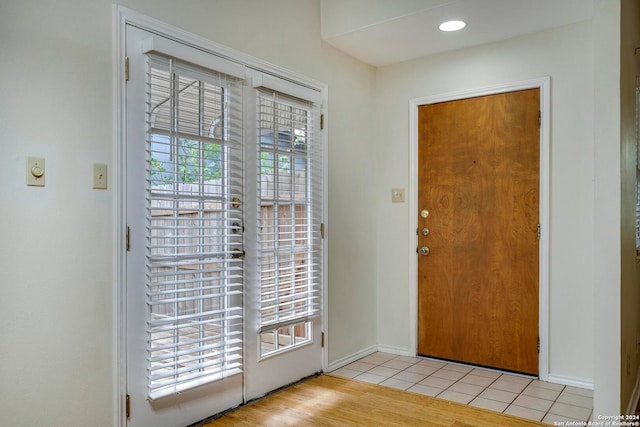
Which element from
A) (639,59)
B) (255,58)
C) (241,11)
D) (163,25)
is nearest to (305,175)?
(255,58)

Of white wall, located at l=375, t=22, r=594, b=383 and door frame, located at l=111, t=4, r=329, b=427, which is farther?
white wall, located at l=375, t=22, r=594, b=383

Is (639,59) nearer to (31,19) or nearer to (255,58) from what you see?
(255,58)

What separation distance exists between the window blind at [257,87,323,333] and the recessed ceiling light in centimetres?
99

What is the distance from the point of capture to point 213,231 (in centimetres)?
269

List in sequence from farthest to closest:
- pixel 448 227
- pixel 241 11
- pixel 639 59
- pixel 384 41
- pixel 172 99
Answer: pixel 448 227
pixel 384 41
pixel 639 59
pixel 241 11
pixel 172 99

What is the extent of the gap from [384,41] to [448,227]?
4.89 ft

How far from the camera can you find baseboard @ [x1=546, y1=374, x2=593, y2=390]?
3141mm

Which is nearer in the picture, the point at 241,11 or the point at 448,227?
the point at 241,11

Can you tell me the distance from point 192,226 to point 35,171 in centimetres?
79

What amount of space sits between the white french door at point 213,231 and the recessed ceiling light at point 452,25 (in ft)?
3.18

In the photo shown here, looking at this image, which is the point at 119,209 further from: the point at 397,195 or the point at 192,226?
the point at 397,195

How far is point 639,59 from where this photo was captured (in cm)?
320

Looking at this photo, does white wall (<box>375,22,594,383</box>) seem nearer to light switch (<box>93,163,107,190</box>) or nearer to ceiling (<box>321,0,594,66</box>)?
ceiling (<box>321,0,594,66</box>)

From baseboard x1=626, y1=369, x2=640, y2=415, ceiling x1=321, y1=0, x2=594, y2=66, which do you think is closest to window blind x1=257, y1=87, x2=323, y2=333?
ceiling x1=321, y1=0, x2=594, y2=66
